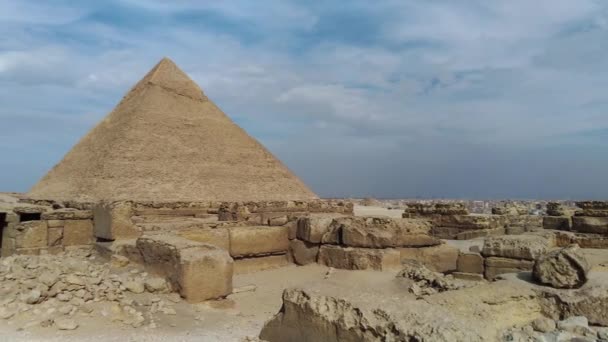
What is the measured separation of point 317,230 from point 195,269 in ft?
7.29

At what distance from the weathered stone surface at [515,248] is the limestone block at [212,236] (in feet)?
11.3

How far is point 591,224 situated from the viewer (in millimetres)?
9461

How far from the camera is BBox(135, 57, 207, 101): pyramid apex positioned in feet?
96.6

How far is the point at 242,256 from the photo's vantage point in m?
6.47

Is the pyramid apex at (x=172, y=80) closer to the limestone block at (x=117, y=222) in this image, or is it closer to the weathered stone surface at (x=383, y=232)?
the limestone block at (x=117, y=222)

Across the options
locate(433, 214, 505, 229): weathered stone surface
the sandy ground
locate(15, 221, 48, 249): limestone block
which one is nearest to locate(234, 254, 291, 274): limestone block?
the sandy ground

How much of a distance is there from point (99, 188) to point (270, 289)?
1768cm

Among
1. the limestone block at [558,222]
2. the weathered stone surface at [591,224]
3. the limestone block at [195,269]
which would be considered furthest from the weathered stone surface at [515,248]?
the limestone block at [558,222]

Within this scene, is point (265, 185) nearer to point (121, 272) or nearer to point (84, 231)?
point (84, 231)

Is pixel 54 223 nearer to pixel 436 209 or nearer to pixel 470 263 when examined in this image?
pixel 470 263

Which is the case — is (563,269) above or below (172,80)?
below

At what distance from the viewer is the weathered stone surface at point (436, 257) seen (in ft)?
20.5

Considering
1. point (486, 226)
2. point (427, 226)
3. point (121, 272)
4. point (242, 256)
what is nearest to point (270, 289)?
point (242, 256)

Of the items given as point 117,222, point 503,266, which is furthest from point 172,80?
point 503,266
